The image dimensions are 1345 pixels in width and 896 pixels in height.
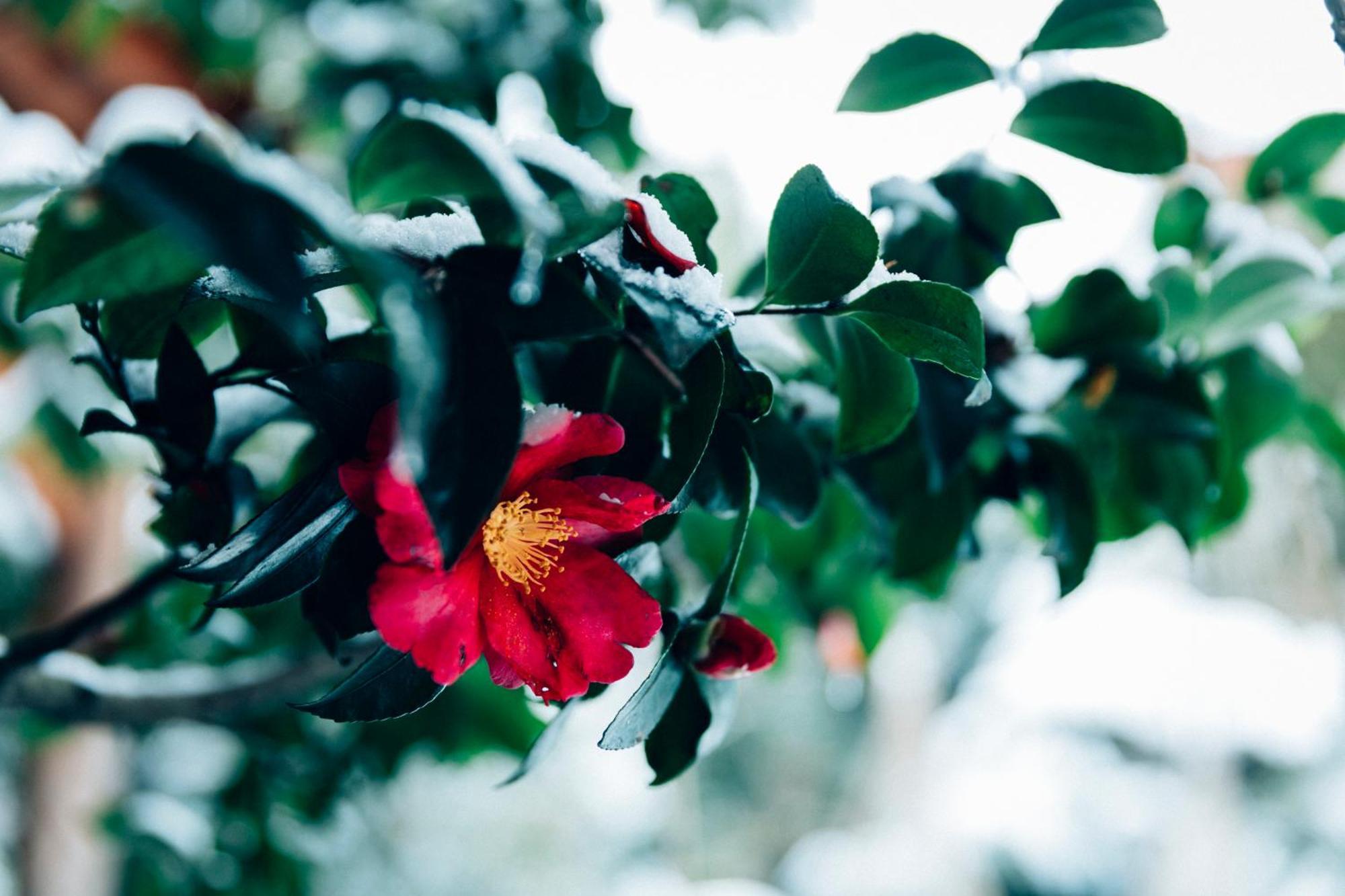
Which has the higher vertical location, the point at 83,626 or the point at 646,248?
the point at 646,248

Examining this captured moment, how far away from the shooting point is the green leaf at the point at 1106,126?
1.56 feet

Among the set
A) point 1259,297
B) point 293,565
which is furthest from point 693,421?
point 1259,297

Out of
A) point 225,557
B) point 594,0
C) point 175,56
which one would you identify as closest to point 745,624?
point 225,557

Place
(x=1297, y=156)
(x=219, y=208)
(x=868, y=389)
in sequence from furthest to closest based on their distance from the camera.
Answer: (x=1297, y=156), (x=868, y=389), (x=219, y=208)

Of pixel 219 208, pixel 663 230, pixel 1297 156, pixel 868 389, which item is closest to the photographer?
pixel 219 208

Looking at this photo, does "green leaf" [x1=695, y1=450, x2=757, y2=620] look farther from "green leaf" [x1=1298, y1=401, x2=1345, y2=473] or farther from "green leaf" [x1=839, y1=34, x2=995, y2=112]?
"green leaf" [x1=1298, y1=401, x2=1345, y2=473]

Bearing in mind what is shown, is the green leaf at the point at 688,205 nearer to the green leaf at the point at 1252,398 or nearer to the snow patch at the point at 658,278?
the snow patch at the point at 658,278

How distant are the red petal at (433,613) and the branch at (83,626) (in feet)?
1.06

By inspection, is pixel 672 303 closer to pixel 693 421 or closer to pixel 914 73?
pixel 693 421

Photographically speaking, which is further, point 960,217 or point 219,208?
point 960,217

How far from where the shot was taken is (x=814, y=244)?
0.35 m

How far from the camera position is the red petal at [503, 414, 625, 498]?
32 centimetres

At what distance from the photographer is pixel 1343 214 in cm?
67

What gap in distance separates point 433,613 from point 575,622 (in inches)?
2.3
